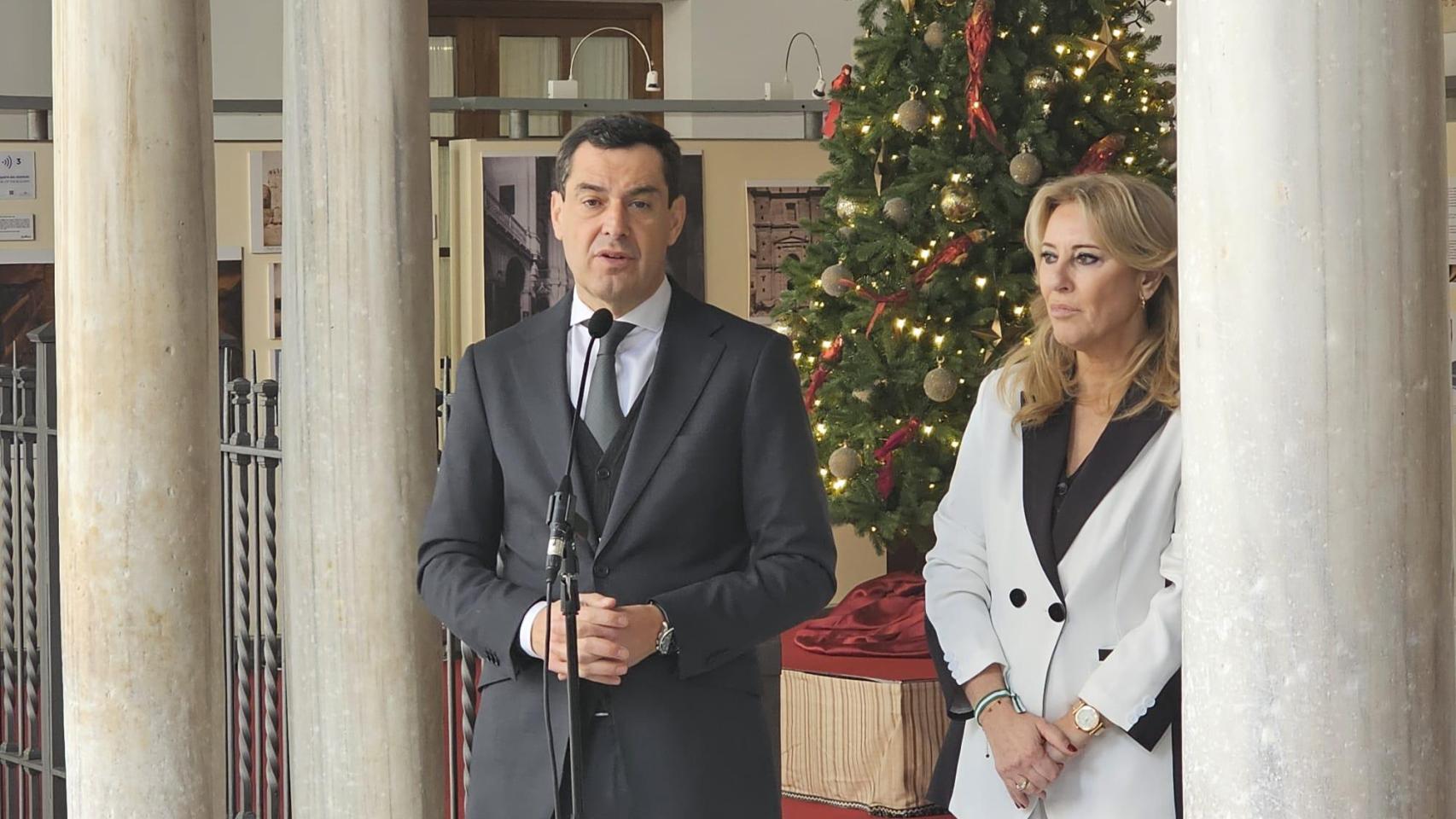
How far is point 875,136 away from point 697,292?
2.70 meters

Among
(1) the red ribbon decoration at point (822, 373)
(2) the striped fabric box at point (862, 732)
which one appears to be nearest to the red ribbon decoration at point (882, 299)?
(1) the red ribbon decoration at point (822, 373)

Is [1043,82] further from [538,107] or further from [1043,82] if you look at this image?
[538,107]

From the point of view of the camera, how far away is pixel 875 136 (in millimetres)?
5395

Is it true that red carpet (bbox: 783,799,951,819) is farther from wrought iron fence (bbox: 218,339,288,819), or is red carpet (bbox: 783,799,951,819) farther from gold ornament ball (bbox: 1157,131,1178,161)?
gold ornament ball (bbox: 1157,131,1178,161)

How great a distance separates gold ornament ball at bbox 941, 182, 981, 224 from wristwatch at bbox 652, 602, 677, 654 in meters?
3.28

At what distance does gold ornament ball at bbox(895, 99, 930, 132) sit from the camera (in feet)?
17.3

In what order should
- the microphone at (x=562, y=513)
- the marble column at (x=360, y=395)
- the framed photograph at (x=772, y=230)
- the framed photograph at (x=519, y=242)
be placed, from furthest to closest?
the framed photograph at (x=772, y=230) → the framed photograph at (x=519, y=242) → the marble column at (x=360, y=395) → the microphone at (x=562, y=513)

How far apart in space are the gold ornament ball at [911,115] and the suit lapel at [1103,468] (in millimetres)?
3057

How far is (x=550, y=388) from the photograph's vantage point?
2289 millimetres

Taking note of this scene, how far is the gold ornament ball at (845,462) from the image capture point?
5223 mm

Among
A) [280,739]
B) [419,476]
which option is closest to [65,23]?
[419,476]

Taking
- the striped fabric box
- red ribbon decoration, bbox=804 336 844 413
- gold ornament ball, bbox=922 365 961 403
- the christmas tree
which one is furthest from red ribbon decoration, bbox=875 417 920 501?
the striped fabric box

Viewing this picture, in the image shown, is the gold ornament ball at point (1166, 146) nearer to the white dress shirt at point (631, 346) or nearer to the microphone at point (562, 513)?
the white dress shirt at point (631, 346)

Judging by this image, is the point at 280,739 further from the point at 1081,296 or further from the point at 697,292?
the point at 1081,296
